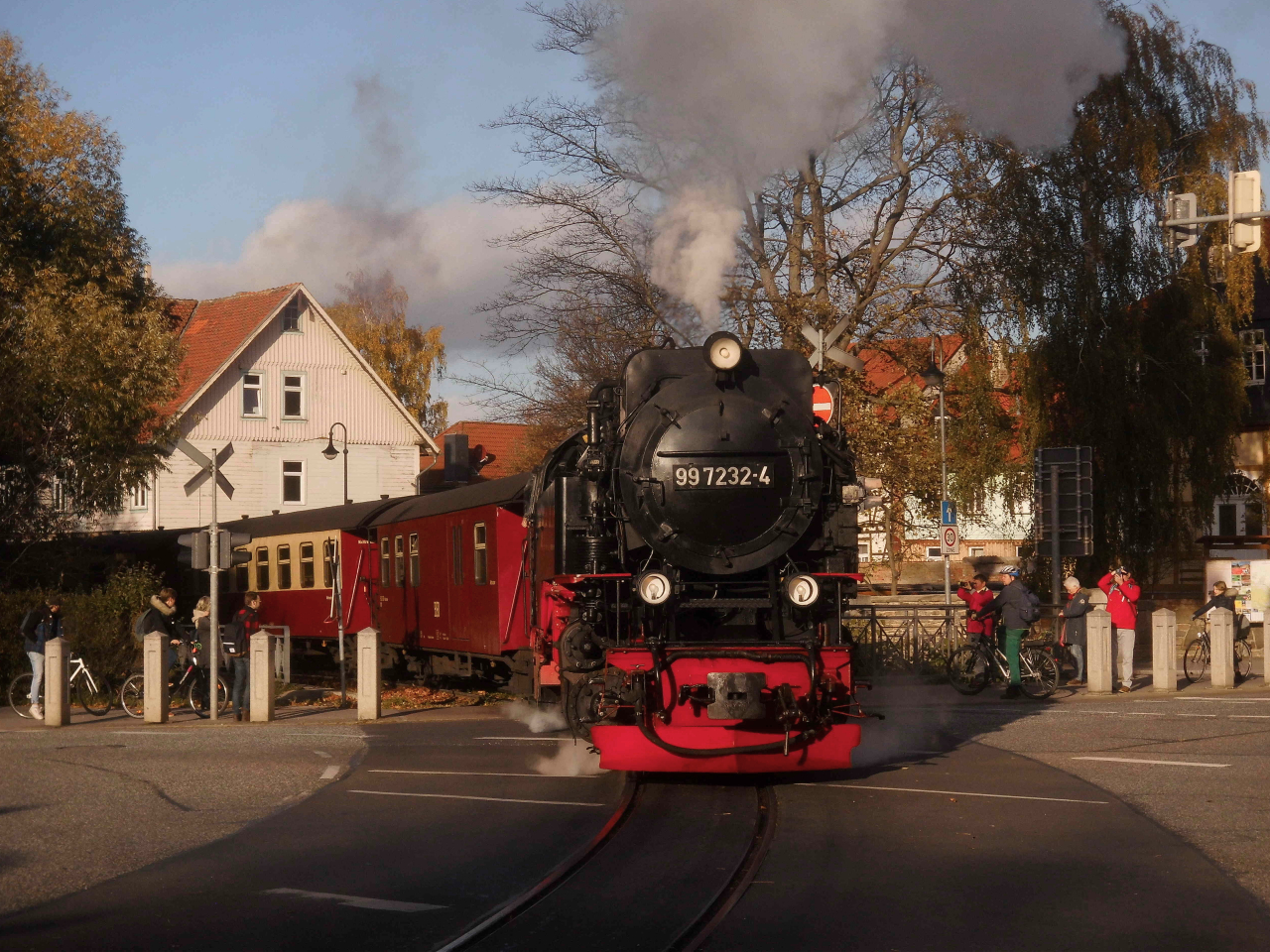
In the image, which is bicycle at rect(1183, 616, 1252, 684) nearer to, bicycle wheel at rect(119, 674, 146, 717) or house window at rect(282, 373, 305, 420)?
bicycle wheel at rect(119, 674, 146, 717)

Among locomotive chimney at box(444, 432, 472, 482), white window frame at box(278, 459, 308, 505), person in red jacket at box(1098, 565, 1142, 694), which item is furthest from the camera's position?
locomotive chimney at box(444, 432, 472, 482)

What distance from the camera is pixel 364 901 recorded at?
706 cm

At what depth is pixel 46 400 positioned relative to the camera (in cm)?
2300

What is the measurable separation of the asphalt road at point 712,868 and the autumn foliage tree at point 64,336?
13.1 m

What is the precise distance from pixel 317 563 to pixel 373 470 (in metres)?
21.7

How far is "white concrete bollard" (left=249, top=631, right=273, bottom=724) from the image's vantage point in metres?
17.5

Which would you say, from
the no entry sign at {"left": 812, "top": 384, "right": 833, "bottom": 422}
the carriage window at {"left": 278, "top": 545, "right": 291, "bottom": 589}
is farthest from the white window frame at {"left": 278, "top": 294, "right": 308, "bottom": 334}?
the no entry sign at {"left": 812, "top": 384, "right": 833, "bottom": 422}

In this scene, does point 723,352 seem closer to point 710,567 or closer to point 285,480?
point 710,567

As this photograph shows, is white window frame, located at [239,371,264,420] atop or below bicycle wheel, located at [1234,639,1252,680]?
atop

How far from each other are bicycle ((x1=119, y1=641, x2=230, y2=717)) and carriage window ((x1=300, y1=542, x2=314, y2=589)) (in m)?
6.91

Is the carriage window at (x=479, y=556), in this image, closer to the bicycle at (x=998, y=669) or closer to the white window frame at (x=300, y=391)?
the bicycle at (x=998, y=669)

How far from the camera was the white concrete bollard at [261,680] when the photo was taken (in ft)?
57.3

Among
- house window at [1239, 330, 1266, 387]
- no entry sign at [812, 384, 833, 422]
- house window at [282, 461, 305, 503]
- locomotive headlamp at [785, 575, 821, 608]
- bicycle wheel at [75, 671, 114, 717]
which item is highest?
house window at [1239, 330, 1266, 387]

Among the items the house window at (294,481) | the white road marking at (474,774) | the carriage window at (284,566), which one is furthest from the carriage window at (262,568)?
the white road marking at (474,774)
